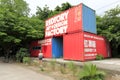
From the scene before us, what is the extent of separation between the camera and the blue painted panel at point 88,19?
18458 millimetres

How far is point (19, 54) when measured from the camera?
23.6 meters

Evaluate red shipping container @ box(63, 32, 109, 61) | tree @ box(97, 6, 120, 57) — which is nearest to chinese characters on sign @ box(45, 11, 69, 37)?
red shipping container @ box(63, 32, 109, 61)

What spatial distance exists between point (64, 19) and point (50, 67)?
7.00 metres

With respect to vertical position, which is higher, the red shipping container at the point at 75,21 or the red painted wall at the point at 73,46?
the red shipping container at the point at 75,21

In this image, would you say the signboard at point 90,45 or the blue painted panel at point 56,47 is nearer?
the signboard at point 90,45

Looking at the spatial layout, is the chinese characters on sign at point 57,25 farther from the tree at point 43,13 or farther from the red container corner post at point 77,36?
the tree at point 43,13

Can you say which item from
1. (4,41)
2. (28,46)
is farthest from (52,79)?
(28,46)

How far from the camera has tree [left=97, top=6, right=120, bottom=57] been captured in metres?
21.5

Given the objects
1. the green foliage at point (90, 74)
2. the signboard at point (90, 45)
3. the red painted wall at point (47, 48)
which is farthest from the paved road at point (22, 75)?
the red painted wall at point (47, 48)

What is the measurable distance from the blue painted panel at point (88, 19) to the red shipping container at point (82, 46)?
750 mm

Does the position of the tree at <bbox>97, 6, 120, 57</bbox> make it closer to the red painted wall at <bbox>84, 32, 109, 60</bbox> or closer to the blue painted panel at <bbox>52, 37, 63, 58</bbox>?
the red painted wall at <bbox>84, 32, 109, 60</bbox>

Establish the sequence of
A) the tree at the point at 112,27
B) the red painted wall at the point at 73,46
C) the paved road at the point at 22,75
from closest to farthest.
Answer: the paved road at the point at 22,75, the red painted wall at the point at 73,46, the tree at the point at 112,27

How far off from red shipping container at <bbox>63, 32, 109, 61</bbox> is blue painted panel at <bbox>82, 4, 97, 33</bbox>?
0.75m

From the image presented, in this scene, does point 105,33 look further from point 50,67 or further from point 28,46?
point 28,46
